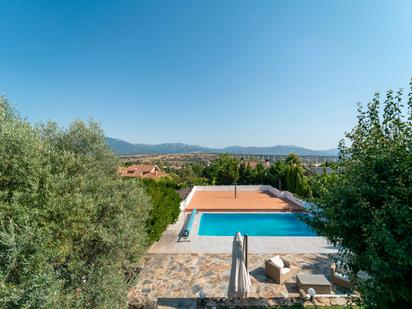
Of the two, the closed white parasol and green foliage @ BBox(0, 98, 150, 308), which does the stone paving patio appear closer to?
the closed white parasol

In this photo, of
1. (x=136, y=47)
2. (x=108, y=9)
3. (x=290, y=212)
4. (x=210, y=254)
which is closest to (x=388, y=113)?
(x=210, y=254)

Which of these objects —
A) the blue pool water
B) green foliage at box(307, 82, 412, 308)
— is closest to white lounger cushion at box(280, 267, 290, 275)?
green foliage at box(307, 82, 412, 308)

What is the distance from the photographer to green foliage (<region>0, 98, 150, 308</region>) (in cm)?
343

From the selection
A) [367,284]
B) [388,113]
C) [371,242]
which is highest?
[388,113]

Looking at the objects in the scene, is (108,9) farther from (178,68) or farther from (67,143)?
(67,143)

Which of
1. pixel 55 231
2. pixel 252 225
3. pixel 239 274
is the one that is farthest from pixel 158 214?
pixel 252 225

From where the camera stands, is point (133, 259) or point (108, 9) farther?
point (108, 9)

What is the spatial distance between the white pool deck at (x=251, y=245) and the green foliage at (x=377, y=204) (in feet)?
21.2

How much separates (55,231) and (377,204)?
245 inches

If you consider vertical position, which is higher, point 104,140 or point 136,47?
point 136,47

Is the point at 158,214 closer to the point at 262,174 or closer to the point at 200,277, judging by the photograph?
the point at 200,277

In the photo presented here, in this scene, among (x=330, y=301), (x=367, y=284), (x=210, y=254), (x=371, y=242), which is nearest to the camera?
(x=371, y=242)

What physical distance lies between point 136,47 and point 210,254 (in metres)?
16.9

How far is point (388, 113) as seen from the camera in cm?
411
